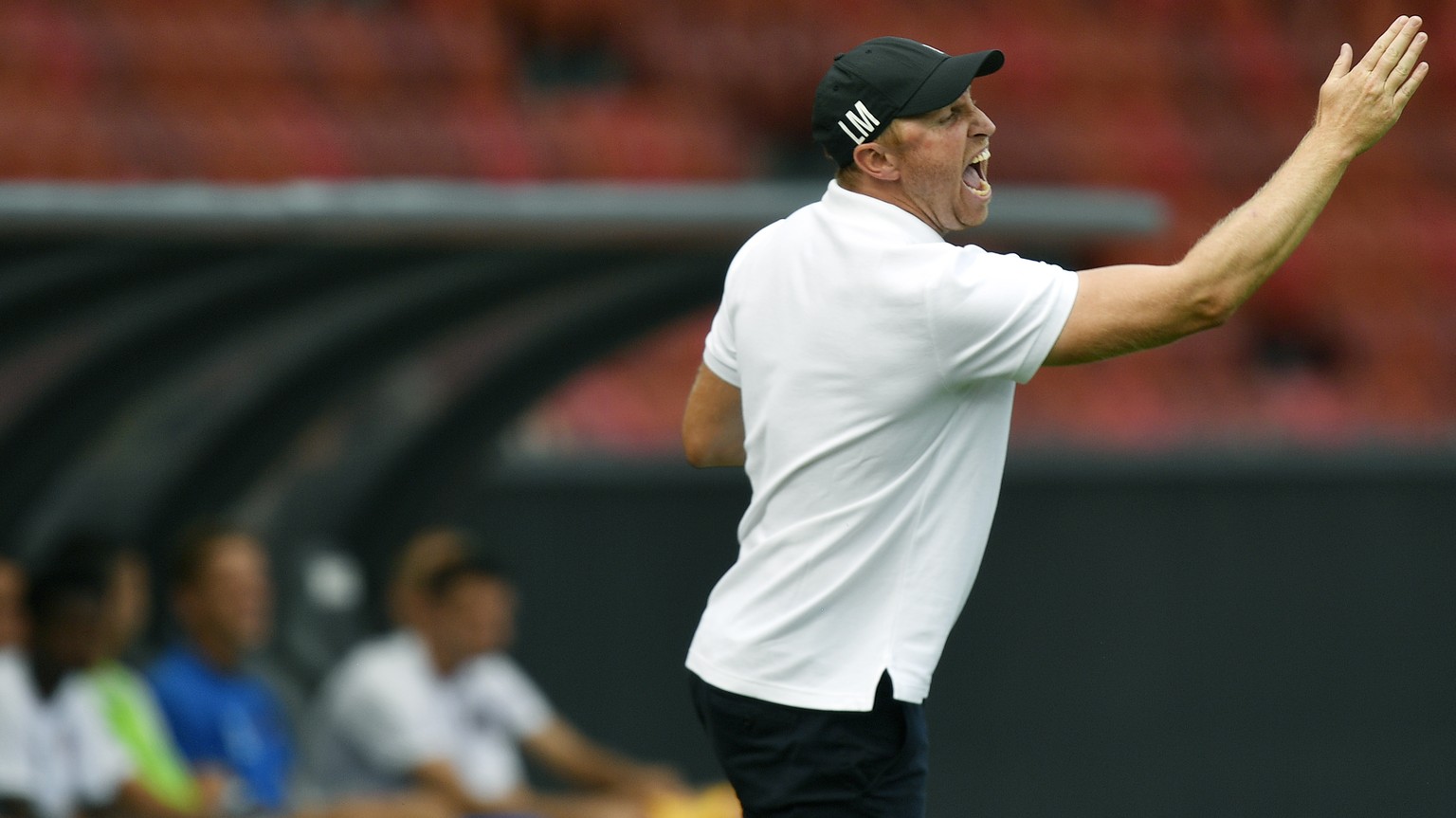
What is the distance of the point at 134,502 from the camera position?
22.2 feet

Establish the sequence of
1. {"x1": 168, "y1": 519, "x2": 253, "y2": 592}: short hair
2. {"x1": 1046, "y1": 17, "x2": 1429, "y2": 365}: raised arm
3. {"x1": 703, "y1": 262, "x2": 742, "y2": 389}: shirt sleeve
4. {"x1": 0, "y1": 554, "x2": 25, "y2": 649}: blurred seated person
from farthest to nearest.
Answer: {"x1": 168, "y1": 519, "x2": 253, "y2": 592}: short hair < {"x1": 0, "y1": 554, "x2": 25, "y2": 649}: blurred seated person < {"x1": 703, "y1": 262, "x2": 742, "y2": 389}: shirt sleeve < {"x1": 1046, "y1": 17, "x2": 1429, "y2": 365}: raised arm

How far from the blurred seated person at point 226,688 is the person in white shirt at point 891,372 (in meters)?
3.44

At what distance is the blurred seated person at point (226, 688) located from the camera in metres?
6.03

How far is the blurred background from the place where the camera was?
17.5ft

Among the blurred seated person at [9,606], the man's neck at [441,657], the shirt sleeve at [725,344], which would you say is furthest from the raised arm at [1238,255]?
the man's neck at [441,657]

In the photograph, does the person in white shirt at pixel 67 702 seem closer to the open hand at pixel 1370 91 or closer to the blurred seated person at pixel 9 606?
the blurred seated person at pixel 9 606

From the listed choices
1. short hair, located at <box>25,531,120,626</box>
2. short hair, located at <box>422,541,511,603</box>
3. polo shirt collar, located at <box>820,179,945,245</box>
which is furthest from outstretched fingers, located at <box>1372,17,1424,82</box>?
short hair, located at <box>422,541,511,603</box>

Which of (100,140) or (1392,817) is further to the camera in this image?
(100,140)

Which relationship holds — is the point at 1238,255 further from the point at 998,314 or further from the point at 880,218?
the point at 880,218

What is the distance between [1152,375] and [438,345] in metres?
5.65

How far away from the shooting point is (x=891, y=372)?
2725 millimetres

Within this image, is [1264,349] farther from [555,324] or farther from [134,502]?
[134,502]

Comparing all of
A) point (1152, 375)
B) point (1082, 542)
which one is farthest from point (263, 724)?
point (1152, 375)

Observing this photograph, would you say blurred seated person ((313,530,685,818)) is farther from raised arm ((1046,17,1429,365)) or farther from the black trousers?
raised arm ((1046,17,1429,365))
